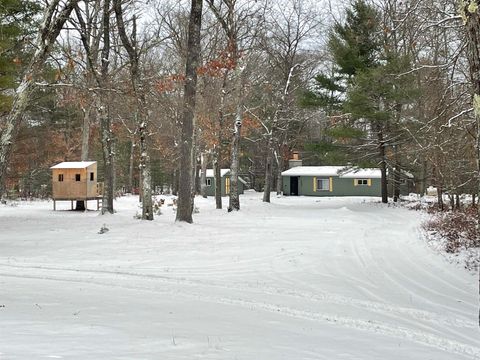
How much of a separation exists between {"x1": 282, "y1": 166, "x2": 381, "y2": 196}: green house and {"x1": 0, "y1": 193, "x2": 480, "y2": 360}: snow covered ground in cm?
2568

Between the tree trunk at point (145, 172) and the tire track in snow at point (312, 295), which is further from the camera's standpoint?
the tree trunk at point (145, 172)

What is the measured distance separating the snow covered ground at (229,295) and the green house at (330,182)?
25.7 m

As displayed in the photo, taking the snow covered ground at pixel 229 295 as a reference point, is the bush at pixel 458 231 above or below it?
above

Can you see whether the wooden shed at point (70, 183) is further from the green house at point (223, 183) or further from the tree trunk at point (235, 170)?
the green house at point (223, 183)

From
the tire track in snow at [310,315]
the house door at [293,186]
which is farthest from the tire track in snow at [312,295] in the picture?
the house door at [293,186]

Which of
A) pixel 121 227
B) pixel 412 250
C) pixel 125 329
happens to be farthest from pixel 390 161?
pixel 125 329

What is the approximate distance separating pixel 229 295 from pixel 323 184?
35076 mm

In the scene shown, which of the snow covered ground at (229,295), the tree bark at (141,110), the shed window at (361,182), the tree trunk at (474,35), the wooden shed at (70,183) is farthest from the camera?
the shed window at (361,182)

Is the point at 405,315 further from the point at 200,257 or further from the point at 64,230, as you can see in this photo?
the point at 64,230

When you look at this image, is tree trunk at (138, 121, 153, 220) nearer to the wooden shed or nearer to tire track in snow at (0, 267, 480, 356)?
tire track in snow at (0, 267, 480, 356)

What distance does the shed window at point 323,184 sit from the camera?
4153cm

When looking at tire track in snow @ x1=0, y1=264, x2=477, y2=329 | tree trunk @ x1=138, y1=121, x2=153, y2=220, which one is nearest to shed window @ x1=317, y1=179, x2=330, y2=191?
tree trunk @ x1=138, y1=121, x2=153, y2=220

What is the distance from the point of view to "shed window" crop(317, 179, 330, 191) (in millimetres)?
41531

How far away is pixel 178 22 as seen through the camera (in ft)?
76.4
